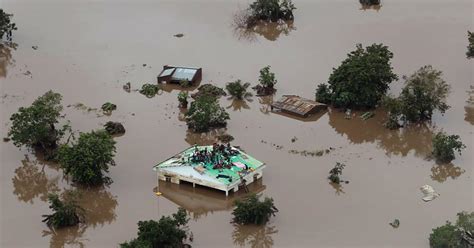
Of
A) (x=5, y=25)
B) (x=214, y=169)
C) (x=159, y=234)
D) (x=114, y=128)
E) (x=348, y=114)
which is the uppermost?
(x=5, y=25)

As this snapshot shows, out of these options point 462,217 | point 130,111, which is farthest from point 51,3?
point 462,217

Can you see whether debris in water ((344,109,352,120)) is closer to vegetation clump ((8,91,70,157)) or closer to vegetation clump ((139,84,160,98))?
vegetation clump ((139,84,160,98))

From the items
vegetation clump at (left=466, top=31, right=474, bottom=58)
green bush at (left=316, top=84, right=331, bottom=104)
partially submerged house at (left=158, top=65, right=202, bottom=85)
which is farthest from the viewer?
vegetation clump at (left=466, top=31, right=474, bottom=58)

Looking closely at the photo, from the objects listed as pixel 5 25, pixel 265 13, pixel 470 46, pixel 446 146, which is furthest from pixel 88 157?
pixel 470 46

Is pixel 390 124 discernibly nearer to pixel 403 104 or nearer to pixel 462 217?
pixel 403 104

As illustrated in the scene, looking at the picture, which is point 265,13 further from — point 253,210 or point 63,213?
point 63,213

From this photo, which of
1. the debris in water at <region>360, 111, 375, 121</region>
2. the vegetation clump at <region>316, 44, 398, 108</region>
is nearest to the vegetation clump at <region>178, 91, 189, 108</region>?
the vegetation clump at <region>316, 44, 398, 108</region>
